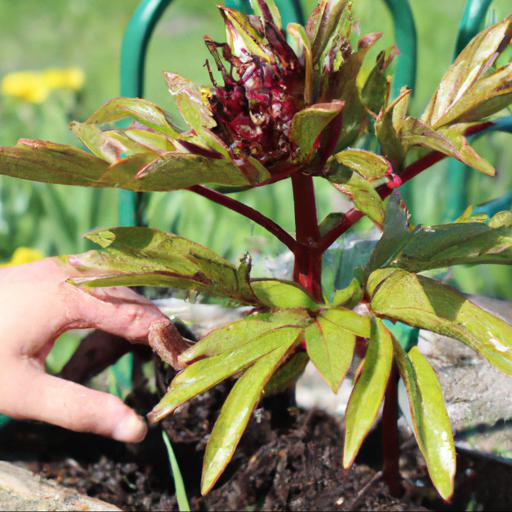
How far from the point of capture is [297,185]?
76 centimetres

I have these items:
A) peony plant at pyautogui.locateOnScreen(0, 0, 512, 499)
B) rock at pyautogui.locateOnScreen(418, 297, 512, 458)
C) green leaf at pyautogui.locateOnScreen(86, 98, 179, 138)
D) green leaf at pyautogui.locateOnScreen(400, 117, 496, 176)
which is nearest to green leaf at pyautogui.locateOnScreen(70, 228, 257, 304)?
peony plant at pyautogui.locateOnScreen(0, 0, 512, 499)

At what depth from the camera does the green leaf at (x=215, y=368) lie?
2.19 feet

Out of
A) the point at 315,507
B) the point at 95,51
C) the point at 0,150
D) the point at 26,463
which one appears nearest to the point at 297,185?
the point at 0,150

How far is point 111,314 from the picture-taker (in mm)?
852

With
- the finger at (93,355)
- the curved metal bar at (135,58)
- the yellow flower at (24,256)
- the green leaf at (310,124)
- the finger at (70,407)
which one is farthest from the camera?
the yellow flower at (24,256)

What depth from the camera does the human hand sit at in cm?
82

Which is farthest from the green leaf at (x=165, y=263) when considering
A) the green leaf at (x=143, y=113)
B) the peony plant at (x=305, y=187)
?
the green leaf at (x=143, y=113)

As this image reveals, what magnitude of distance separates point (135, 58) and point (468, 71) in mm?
549

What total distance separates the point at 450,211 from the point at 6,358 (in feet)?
2.67

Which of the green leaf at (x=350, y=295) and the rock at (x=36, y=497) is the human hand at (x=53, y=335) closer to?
the rock at (x=36, y=497)

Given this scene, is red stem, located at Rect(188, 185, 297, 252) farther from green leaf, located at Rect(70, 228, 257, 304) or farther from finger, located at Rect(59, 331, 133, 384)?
finger, located at Rect(59, 331, 133, 384)

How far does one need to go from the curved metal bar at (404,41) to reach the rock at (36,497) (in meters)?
0.71

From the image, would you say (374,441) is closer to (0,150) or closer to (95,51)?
(0,150)

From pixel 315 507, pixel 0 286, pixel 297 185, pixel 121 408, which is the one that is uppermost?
pixel 297 185
